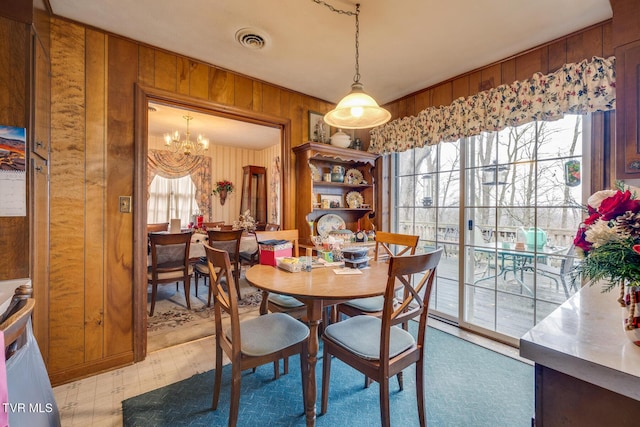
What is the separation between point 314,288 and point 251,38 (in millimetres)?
1915

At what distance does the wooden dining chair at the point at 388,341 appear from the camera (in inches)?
50.9

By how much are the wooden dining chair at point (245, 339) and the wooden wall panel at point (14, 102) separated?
37.5 inches

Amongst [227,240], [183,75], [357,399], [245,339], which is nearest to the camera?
[245,339]

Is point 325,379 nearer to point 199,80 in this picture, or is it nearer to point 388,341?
point 388,341

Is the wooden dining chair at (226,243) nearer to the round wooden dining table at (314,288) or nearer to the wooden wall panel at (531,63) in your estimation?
the round wooden dining table at (314,288)

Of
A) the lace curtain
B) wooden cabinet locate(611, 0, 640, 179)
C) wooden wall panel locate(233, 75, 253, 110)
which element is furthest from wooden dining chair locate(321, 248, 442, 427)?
the lace curtain

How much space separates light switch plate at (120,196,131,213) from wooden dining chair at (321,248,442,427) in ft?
5.90

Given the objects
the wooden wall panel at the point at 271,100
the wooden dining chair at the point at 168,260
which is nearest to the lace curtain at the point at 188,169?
the wooden dining chair at the point at 168,260

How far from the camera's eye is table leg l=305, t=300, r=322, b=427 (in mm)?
1409

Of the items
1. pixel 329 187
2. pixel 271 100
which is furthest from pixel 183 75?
pixel 329 187

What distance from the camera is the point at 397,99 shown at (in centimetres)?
326

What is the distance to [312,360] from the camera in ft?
4.77

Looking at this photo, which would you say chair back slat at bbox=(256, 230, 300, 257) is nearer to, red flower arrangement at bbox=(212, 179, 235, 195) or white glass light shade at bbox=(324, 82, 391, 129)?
white glass light shade at bbox=(324, 82, 391, 129)

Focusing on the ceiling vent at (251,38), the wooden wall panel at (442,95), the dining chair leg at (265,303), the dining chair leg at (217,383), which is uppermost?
the ceiling vent at (251,38)
